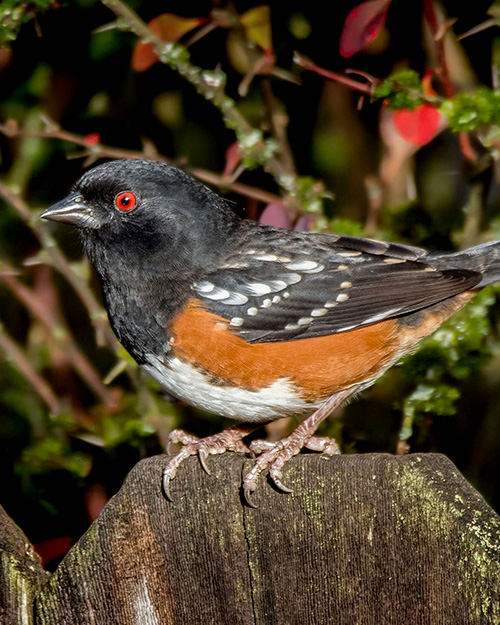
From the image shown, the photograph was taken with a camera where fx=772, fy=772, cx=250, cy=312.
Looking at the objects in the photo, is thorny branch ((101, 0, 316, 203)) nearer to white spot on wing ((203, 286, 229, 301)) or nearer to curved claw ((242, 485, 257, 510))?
white spot on wing ((203, 286, 229, 301))

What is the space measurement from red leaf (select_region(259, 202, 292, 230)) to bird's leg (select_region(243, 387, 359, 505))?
0.67 metres

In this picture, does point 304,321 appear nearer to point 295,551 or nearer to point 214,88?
point 214,88

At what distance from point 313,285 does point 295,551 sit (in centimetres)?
118

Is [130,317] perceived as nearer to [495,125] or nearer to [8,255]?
[495,125]

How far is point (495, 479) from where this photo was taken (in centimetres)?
333

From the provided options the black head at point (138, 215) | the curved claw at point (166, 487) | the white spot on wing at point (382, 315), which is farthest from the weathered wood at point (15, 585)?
the white spot on wing at point (382, 315)

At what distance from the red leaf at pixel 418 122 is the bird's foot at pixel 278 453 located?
1141 millimetres

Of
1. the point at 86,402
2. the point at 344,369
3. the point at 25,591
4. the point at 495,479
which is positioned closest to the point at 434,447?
the point at 495,479

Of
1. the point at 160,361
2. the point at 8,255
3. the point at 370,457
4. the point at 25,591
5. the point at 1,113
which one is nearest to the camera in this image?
the point at 370,457

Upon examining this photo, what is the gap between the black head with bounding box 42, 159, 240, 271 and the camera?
240 centimetres

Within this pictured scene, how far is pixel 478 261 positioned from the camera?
262 centimetres

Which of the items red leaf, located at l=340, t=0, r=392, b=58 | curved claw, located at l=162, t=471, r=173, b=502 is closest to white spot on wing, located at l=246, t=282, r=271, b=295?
red leaf, located at l=340, t=0, r=392, b=58

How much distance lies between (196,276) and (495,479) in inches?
69.3

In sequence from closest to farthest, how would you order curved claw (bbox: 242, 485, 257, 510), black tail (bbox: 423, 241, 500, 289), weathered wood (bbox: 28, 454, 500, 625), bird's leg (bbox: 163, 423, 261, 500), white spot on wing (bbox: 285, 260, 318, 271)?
weathered wood (bbox: 28, 454, 500, 625), curved claw (bbox: 242, 485, 257, 510), bird's leg (bbox: 163, 423, 261, 500), white spot on wing (bbox: 285, 260, 318, 271), black tail (bbox: 423, 241, 500, 289)
